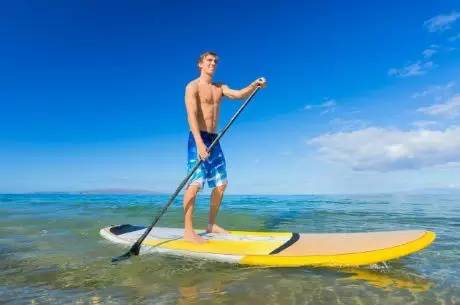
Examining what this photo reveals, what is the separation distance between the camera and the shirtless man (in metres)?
5.37

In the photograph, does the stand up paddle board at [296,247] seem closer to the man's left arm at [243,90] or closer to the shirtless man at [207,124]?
the shirtless man at [207,124]

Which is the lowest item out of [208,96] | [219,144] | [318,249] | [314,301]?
[314,301]

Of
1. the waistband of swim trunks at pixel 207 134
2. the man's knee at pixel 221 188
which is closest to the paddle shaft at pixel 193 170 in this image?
the waistband of swim trunks at pixel 207 134

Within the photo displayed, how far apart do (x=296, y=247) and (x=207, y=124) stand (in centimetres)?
224

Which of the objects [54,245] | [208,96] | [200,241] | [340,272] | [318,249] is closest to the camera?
[340,272]

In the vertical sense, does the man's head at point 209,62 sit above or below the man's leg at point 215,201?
above

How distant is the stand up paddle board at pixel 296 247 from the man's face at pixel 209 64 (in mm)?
2467

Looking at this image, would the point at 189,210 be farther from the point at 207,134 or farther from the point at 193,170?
the point at 207,134

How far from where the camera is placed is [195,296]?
10.7 ft

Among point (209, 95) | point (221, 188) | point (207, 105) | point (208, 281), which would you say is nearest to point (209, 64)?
point (209, 95)

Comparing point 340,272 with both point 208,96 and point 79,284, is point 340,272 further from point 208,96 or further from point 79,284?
point 208,96

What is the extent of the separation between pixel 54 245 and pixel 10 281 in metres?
2.25

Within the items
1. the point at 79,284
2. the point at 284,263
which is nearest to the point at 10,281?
the point at 79,284

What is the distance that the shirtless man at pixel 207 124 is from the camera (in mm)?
5367
